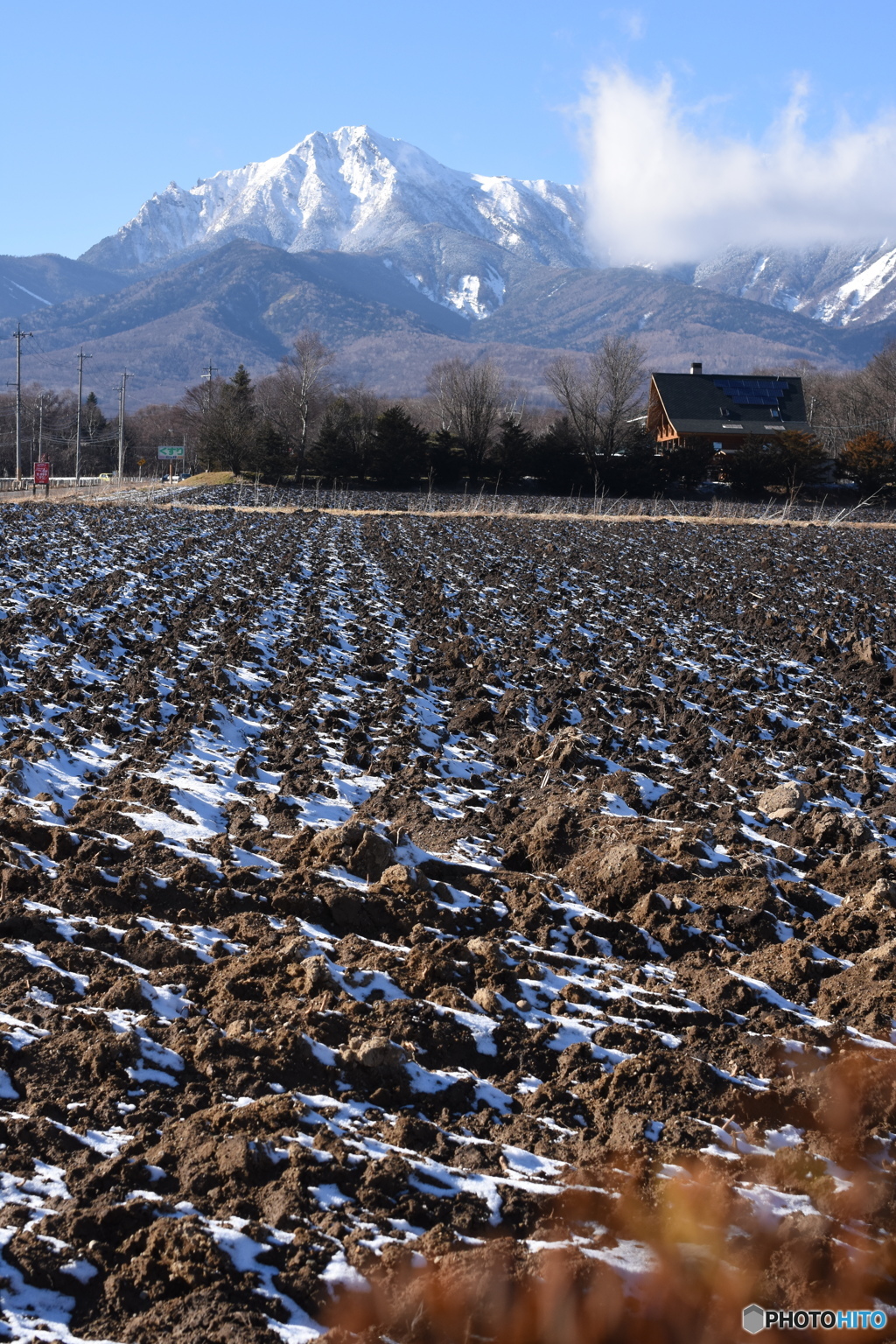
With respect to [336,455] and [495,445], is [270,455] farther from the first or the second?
[495,445]

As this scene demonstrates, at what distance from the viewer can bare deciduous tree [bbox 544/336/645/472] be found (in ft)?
210

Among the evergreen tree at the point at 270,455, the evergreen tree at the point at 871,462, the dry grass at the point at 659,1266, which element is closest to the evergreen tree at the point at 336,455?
the evergreen tree at the point at 270,455

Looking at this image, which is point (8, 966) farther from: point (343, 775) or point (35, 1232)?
point (343, 775)

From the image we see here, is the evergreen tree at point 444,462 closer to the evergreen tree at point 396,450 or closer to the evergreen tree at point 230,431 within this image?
the evergreen tree at point 396,450

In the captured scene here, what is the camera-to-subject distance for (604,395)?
68.6 meters

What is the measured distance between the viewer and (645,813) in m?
7.86

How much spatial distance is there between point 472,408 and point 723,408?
18722 mm

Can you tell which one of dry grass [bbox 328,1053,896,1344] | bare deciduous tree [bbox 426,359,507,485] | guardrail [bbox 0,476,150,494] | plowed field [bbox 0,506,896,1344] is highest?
bare deciduous tree [bbox 426,359,507,485]

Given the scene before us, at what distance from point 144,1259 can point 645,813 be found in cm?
516

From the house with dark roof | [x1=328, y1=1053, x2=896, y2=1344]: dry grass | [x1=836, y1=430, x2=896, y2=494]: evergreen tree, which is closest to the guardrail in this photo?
the house with dark roof

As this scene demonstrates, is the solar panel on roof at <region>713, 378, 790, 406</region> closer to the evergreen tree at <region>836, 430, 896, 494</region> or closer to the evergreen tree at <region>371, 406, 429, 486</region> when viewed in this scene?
the evergreen tree at <region>836, 430, 896, 494</region>

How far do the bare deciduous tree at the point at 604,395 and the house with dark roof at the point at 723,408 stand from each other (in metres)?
2.41

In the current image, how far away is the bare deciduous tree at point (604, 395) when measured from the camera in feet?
210

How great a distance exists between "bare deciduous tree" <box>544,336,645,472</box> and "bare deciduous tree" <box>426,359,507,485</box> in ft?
15.8
